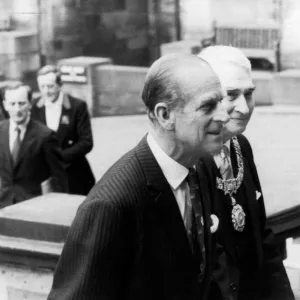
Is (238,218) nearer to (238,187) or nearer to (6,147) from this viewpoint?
(238,187)

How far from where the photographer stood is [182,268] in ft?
9.68

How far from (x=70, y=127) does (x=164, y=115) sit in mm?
6010

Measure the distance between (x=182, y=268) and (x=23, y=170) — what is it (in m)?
4.60

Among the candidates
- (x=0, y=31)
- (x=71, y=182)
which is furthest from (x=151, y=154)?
(x=0, y=31)

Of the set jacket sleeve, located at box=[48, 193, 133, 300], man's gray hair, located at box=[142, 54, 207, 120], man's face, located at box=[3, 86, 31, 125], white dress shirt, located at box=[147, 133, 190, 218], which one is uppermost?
man's gray hair, located at box=[142, 54, 207, 120]

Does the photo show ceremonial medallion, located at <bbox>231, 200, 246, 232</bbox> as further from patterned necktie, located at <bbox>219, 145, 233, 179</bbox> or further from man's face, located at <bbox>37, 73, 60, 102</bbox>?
man's face, located at <bbox>37, 73, 60, 102</bbox>

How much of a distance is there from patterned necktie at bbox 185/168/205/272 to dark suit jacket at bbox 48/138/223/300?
2.1 inches

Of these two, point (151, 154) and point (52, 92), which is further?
point (52, 92)

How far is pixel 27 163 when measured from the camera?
7445 millimetres

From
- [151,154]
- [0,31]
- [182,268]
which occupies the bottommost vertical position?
[0,31]

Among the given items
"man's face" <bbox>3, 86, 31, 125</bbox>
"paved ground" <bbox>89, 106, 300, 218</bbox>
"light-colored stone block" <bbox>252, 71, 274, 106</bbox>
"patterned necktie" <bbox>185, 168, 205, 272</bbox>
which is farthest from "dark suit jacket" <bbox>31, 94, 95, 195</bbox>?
"light-colored stone block" <bbox>252, 71, 274, 106</bbox>

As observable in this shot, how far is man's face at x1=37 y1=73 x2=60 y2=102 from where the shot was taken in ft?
29.7

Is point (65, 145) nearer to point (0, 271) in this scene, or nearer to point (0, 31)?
point (0, 271)

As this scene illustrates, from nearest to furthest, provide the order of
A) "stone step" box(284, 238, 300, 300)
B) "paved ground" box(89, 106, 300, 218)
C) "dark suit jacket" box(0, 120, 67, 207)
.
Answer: "stone step" box(284, 238, 300, 300) < "dark suit jacket" box(0, 120, 67, 207) < "paved ground" box(89, 106, 300, 218)
